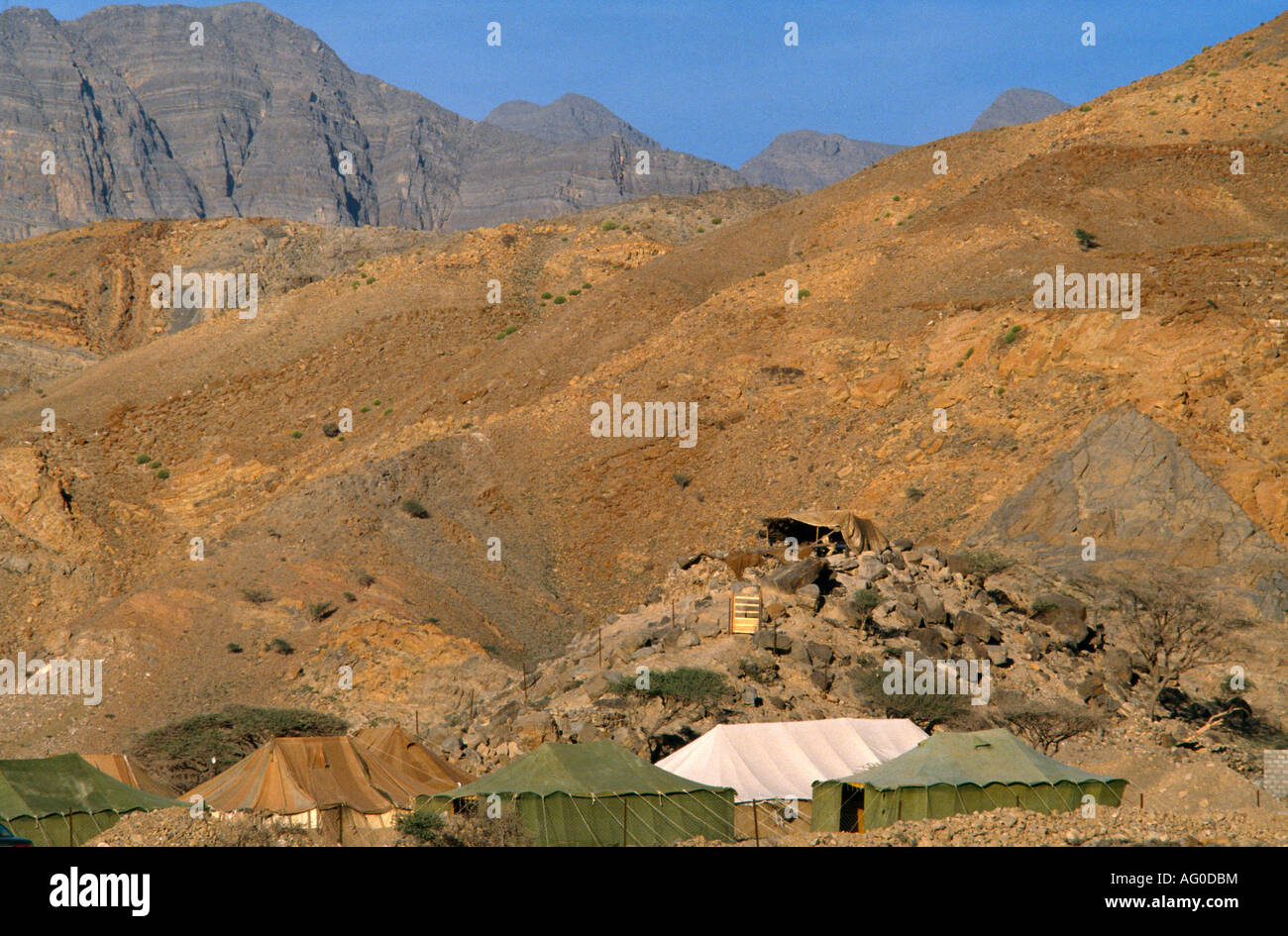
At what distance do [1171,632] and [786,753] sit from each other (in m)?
12.5

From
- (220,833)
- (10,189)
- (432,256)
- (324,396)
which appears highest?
A: (10,189)

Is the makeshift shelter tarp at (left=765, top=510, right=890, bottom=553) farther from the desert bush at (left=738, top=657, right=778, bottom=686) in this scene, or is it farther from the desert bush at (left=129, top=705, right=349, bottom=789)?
the desert bush at (left=129, top=705, right=349, bottom=789)

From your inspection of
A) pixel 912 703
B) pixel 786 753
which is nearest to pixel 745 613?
pixel 912 703

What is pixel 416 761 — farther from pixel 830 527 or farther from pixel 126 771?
pixel 830 527

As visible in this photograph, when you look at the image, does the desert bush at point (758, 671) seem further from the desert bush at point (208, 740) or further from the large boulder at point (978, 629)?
the desert bush at point (208, 740)

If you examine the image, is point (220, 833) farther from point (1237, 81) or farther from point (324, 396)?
point (1237, 81)

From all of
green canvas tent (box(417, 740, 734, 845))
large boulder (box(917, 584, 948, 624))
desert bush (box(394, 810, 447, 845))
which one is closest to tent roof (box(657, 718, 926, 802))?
green canvas tent (box(417, 740, 734, 845))

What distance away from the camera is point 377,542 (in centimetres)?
3912

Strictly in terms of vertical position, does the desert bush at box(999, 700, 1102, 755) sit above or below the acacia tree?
below

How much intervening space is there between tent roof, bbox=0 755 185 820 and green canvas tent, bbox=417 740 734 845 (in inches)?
184

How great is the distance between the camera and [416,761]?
24328 millimetres

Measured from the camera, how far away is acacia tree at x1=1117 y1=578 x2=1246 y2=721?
1148 inches

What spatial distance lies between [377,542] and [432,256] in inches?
1129
